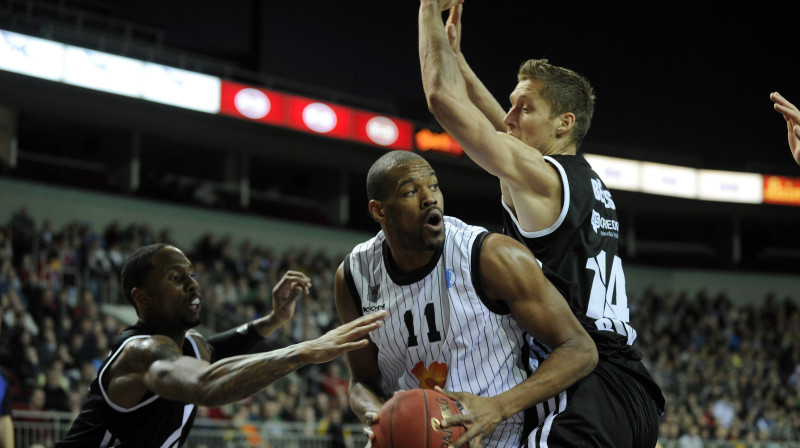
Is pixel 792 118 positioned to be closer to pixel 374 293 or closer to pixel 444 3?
pixel 444 3

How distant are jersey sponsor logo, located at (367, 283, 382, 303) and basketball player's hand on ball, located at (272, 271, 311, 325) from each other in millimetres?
1109

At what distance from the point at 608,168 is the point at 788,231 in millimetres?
9933

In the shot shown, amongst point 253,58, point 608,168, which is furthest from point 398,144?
point 608,168

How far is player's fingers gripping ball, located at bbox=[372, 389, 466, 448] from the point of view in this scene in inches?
130

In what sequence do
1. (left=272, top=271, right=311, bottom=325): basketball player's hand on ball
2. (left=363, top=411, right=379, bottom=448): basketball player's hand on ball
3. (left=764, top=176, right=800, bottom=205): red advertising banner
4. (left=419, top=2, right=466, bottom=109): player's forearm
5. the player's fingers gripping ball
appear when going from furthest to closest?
(left=764, top=176, right=800, bottom=205): red advertising banner < (left=272, top=271, right=311, bottom=325): basketball player's hand on ball < (left=419, top=2, right=466, bottom=109): player's forearm < (left=363, top=411, right=379, bottom=448): basketball player's hand on ball < the player's fingers gripping ball

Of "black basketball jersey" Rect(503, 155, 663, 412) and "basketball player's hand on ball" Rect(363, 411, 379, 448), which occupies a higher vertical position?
"black basketball jersey" Rect(503, 155, 663, 412)

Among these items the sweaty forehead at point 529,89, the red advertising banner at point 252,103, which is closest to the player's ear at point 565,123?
the sweaty forehead at point 529,89

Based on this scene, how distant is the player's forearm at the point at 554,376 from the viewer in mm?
3533

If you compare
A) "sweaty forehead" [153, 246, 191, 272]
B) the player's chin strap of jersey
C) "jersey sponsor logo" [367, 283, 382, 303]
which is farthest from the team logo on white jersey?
the player's chin strap of jersey

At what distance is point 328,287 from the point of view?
65.0 ft

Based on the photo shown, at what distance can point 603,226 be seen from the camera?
412 cm

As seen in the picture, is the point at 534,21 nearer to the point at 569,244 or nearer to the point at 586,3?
the point at 586,3

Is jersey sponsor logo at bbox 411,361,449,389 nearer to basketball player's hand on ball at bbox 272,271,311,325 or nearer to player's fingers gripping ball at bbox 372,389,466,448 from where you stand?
player's fingers gripping ball at bbox 372,389,466,448

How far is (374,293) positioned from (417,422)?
88cm
